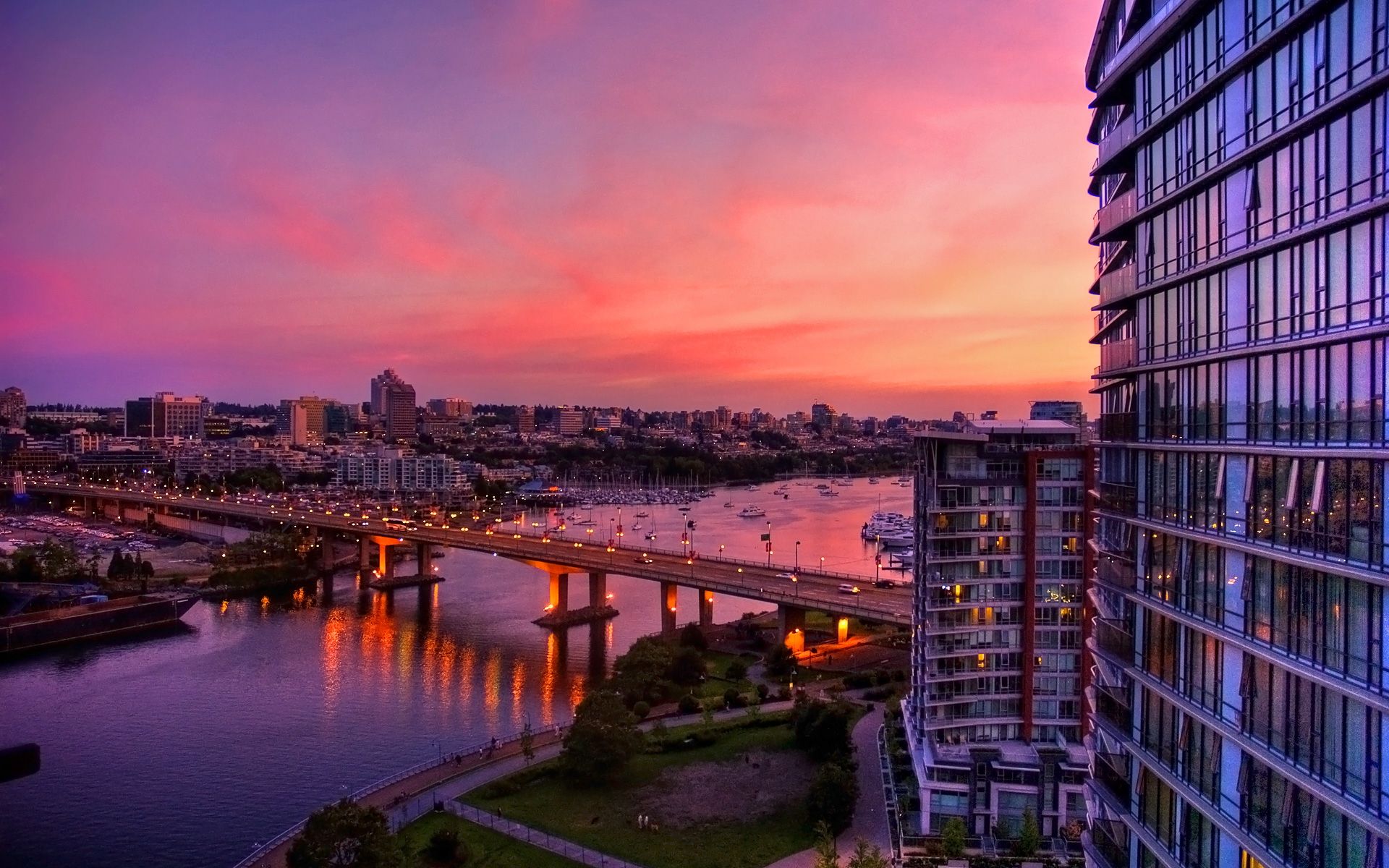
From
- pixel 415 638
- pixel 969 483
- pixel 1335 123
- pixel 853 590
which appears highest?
pixel 1335 123

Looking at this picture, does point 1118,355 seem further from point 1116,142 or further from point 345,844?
point 345,844

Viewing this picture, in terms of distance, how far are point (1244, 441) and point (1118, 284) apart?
1723 mm

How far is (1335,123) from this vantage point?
11.6 feet

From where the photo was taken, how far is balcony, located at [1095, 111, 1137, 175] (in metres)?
5.30

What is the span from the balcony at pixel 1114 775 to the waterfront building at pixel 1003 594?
6982mm

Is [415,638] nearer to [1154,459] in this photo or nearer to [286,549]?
[286,549]

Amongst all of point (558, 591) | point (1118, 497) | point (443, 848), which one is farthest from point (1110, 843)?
point (558, 591)

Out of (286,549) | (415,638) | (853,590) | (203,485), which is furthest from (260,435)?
(853,590)

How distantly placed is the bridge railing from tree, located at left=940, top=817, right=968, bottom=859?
286 inches

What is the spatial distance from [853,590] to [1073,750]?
1078 centimetres

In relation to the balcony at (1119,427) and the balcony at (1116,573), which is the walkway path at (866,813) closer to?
the balcony at (1116,573)

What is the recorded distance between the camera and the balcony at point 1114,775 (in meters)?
5.41

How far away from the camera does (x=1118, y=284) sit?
5.58m

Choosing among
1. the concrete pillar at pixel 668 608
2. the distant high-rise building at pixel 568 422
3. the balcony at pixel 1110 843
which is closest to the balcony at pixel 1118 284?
the balcony at pixel 1110 843
